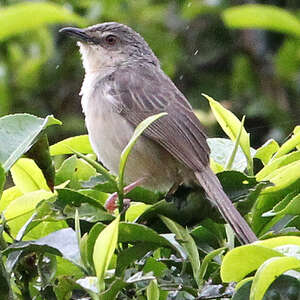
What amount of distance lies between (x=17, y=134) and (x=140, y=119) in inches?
72.1

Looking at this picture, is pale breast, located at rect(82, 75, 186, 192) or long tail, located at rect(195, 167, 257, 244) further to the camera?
pale breast, located at rect(82, 75, 186, 192)

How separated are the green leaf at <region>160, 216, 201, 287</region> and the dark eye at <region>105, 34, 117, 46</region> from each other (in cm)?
288

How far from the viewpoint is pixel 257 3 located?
6.37 m

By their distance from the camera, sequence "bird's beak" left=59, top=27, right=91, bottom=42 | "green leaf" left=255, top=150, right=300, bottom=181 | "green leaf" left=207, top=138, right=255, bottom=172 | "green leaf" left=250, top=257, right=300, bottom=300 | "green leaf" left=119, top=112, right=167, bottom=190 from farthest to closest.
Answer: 1. "bird's beak" left=59, top=27, right=91, bottom=42
2. "green leaf" left=207, top=138, right=255, bottom=172
3. "green leaf" left=255, top=150, right=300, bottom=181
4. "green leaf" left=119, top=112, right=167, bottom=190
5. "green leaf" left=250, top=257, right=300, bottom=300

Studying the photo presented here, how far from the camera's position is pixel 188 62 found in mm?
6434

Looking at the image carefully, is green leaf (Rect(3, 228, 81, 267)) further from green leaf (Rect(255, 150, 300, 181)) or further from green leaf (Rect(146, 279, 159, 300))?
green leaf (Rect(255, 150, 300, 181))

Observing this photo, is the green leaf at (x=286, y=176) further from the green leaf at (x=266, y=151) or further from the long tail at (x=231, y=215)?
the green leaf at (x=266, y=151)

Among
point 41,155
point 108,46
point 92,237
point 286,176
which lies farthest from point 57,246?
point 108,46

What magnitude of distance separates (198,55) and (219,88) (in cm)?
33

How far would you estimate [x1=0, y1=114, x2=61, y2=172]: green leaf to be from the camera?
6.86ft

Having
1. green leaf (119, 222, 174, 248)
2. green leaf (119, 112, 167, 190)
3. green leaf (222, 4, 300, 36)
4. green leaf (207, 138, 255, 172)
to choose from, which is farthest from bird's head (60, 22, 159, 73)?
green leaf (119, 222, 174, 248)

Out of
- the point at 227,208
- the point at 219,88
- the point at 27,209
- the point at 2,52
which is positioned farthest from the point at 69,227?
the point at 219,88

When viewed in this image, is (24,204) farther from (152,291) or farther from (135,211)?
(152,291)

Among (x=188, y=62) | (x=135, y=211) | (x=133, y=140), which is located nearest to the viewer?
(x=133, y=140)
